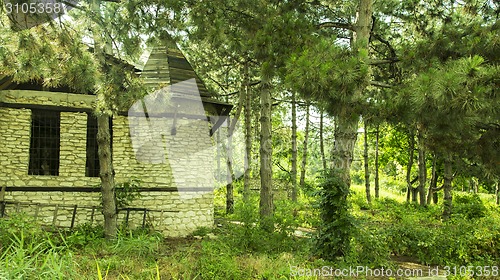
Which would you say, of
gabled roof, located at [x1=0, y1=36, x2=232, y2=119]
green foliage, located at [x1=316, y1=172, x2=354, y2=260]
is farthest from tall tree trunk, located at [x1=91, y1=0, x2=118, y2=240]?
green foliage, located at [x1=316, y1=172, x2=354, y2=260]

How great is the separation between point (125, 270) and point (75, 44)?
381 cm

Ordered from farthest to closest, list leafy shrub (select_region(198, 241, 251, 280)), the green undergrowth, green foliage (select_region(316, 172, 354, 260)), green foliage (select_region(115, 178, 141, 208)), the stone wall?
1. green foliage (select_region(115, 178, 141, 208))
2. the stone wall
3. the green undergrowth
4. green foliage (select_region(316, 172, 354, 260))
5. leafy shrub (select_region(198, 241, 251, 280))

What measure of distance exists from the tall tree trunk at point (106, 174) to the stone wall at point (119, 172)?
5.90ft

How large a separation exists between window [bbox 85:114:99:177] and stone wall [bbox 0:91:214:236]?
26cm

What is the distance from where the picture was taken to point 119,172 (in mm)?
11516

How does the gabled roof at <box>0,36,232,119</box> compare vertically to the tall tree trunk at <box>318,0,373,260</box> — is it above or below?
above

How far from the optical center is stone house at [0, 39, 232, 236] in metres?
10.6

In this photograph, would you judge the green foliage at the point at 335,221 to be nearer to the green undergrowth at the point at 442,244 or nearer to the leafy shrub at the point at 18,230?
the green undergrowth at the point at 442,244

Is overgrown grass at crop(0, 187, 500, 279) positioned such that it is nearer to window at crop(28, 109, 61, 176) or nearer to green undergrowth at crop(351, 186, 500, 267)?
green undergrowth at crop(351, 186, 500, 267)

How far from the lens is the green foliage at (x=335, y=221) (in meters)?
7.21

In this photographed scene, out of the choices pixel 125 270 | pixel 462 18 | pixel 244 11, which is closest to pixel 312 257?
pixel 125 270

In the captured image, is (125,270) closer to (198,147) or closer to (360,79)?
(360,79)

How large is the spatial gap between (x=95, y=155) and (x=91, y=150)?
Result: 184 millimetres

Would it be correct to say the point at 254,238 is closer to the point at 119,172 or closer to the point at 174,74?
the point at 119,172
